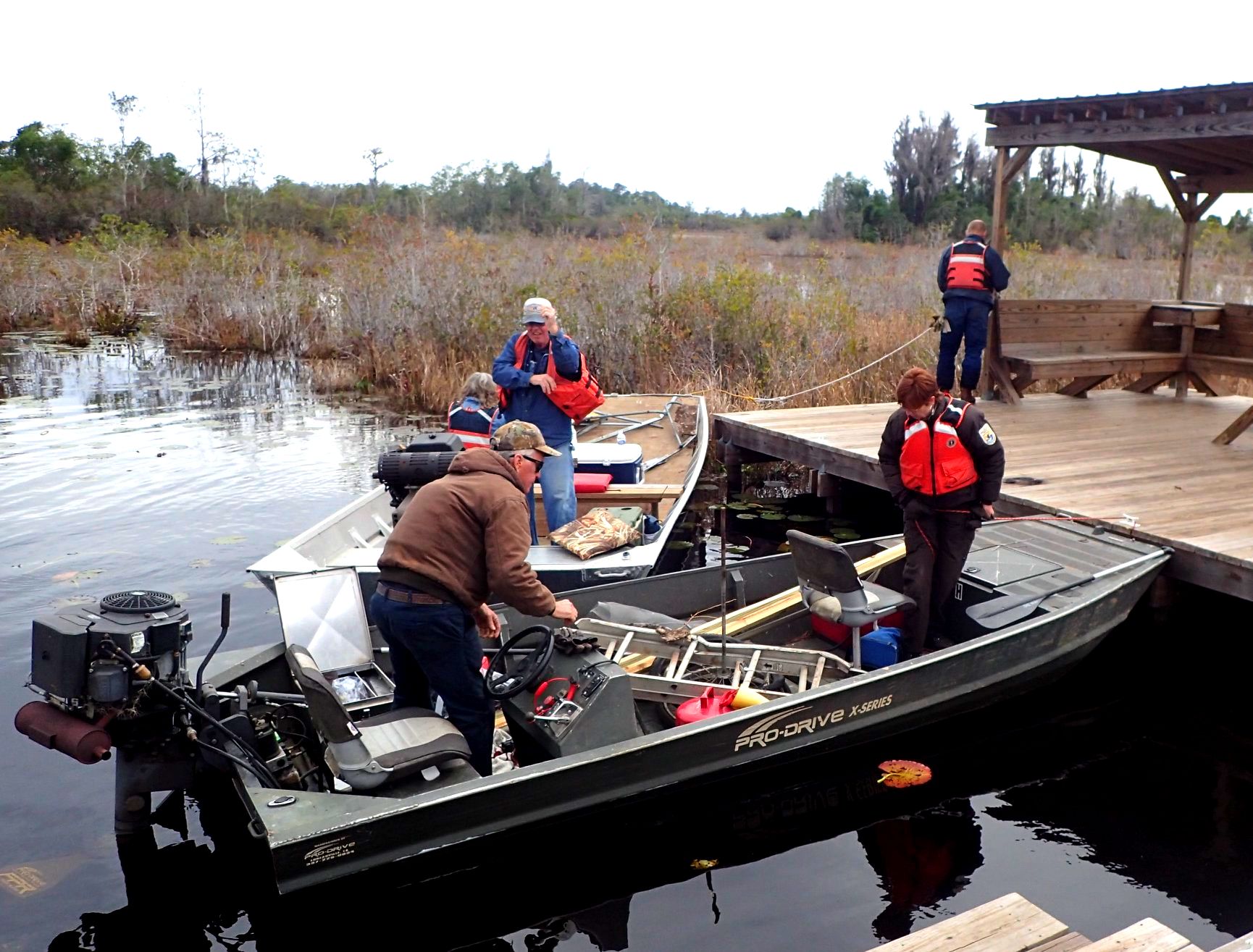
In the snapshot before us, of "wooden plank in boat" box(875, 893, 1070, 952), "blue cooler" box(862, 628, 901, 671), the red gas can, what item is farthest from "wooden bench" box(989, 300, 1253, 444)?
"wooden plank in boat" box(875, 893, 1070, 952)

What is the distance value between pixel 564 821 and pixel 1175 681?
182 inches

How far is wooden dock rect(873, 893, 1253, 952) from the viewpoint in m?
3.13

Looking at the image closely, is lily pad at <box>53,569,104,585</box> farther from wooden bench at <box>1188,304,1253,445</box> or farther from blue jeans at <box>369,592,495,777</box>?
wooden bench at <box>1188,304,1253,445</box>

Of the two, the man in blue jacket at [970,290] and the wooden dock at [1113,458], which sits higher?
the man in blue jacket at [970,290]

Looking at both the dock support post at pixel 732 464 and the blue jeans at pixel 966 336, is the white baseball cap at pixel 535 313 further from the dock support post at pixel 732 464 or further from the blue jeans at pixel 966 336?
the blue jeans at pixel 966 336

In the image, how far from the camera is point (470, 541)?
454cm

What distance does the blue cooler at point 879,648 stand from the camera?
602 centimetres

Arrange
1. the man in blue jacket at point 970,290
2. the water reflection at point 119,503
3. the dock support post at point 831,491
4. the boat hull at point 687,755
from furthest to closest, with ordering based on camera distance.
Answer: the dock support post at point 831,491 < the man in blue jacket at point 970,290 < the water reflection at point 119,503 < the boat hull at point 687,755

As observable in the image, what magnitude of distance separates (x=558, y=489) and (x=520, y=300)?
362 inches

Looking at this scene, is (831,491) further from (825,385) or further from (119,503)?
(119,503)

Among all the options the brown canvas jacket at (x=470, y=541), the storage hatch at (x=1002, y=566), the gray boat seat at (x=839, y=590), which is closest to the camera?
the brown canvas jacket at (x=470, y=541)

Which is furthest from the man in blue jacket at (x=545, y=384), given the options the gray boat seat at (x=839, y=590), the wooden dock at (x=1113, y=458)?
the wooden dock at (x=1113, y=458)

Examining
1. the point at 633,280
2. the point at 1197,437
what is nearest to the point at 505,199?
the point at 633,280

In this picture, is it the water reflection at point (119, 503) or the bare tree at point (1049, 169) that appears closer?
the water reflection at point (119, 503)
